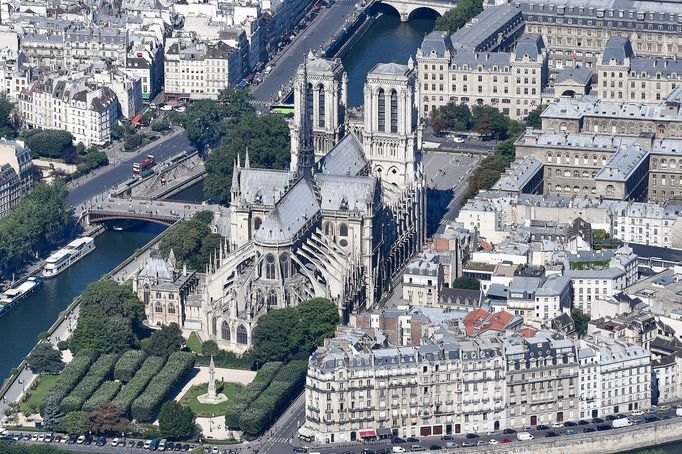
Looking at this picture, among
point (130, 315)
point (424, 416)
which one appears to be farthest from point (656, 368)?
point (130, 315)

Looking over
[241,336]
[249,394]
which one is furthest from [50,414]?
[241,336]

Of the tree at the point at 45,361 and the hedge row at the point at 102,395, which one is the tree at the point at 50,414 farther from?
the tree at the point at 45,361

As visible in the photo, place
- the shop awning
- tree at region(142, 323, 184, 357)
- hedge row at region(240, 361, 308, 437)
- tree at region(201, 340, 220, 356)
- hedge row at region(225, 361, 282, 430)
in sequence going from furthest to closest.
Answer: tree at region(201, 340, 220, 356)
tree at region(142, 323, 184, 357)
hedge row at region(225, 361, 282, 430)
hedge row at region(240, 361, 308, 437)
the shop awning

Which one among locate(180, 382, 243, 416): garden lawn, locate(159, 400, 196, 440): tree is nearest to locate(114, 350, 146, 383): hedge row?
locate(180, 382, 243, 416): garden lawn

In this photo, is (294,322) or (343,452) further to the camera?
(294,322)

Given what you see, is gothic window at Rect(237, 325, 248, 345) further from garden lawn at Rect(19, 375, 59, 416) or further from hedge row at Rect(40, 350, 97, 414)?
garden lawn at Rect(19, 375, 59, 416)

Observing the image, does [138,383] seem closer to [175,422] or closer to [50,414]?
[50,414]

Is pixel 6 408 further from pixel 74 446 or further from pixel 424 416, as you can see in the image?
pixel 424 416
